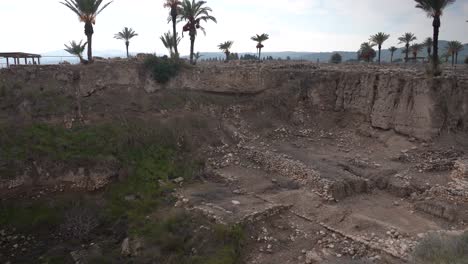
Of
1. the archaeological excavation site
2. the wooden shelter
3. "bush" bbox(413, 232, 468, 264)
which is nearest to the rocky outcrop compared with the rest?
the archaeological excavation site

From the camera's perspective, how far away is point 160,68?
23734 mm

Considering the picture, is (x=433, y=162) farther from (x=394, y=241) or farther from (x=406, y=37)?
(x=406, y=37)

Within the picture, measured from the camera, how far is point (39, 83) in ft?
69.7

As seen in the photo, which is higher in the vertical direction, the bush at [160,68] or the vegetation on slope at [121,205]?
the bush at [160,68]

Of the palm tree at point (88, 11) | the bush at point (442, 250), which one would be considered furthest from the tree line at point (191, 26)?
the bush at point (442, 250)

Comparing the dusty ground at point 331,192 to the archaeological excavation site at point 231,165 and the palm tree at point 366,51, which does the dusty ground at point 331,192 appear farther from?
the palm tree at point 366,51

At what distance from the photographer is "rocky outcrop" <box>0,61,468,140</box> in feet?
62.4

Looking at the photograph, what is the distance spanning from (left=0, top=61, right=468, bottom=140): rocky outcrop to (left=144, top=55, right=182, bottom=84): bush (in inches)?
14.3

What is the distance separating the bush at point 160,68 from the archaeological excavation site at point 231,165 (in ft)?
1.07

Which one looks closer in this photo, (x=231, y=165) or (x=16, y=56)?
(x=231, y=165)

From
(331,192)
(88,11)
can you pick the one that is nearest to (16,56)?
(88,11)

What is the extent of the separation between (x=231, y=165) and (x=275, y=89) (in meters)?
7.04

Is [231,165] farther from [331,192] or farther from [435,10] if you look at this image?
[435,10]

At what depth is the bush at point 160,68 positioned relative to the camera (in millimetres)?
23734
